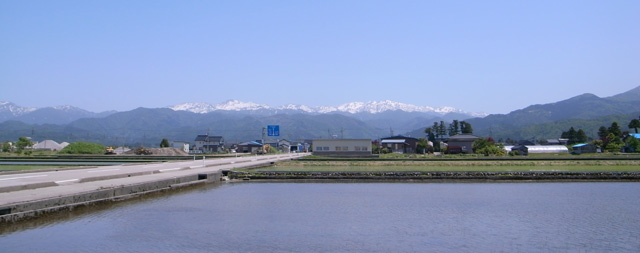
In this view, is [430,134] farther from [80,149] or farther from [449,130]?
[80,149]

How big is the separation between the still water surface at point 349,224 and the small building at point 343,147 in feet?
158

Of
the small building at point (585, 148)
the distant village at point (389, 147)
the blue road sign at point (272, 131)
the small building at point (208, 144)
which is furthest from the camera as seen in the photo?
the small building at point (208, 144)

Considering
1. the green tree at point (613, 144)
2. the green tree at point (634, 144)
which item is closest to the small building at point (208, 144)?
the green tree at point (613, 144)

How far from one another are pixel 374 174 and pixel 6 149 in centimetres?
6412

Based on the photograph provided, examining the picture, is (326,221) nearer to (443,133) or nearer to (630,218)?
(630,218)

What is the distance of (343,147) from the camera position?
224 feet

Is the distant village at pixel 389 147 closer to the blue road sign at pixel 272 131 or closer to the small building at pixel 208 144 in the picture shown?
the small building at pixel 208 144

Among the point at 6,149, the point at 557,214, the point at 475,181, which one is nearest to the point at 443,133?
the point at 6,149

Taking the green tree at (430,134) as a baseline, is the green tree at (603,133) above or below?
below

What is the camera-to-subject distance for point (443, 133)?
11350 cm

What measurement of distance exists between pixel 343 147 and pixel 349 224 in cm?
5558

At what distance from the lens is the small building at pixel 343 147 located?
6781 centimetres

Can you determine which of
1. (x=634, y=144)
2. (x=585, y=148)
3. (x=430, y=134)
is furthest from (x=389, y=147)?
(x=634, y=144)

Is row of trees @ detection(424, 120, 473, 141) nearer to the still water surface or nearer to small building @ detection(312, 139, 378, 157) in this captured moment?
small building @ detection(312, 139, 378, 157)
